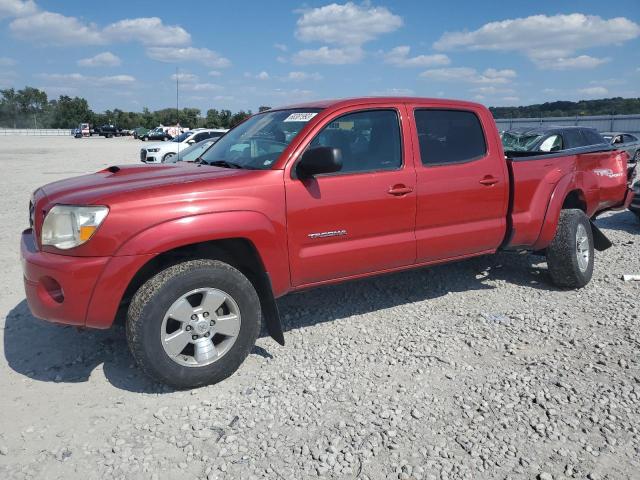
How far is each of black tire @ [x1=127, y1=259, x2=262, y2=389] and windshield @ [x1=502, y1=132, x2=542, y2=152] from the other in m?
9.38

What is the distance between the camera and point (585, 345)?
4.12 m

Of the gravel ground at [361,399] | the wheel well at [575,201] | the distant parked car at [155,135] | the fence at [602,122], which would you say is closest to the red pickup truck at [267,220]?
the gravel ground at [361,399]

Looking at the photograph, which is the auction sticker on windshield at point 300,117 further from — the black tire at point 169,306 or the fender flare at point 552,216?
the fender flare at point 552,216

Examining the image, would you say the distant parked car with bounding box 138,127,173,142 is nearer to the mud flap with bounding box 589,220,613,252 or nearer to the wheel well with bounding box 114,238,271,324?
the mud flap with bounding box 589,220,613,252

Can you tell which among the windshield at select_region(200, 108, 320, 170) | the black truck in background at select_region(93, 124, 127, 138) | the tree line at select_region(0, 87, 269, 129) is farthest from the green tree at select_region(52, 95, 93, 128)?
the windshield at select_region(200, 108, 320, 170)

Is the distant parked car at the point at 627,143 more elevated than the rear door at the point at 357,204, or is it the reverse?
the distant parked car at the point at 627,143

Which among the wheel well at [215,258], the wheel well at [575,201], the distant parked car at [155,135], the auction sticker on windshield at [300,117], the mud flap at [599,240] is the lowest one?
the mud flap at [599,240]

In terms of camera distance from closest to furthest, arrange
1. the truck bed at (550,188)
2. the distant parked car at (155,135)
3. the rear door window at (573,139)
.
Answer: the truck bed at (550,188), the rear door window at (573,139), the distant parked car at (155,135)

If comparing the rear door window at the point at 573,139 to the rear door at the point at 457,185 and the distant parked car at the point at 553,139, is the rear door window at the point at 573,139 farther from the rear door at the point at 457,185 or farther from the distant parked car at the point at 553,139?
the rear door at the point at 457,185

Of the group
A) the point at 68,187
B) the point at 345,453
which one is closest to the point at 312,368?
the point at 345,453

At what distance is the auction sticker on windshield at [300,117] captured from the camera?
402 centimetres

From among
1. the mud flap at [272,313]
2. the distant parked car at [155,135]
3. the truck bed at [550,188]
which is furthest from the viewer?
the distant parked car at [155,135]

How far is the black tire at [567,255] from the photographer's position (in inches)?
209

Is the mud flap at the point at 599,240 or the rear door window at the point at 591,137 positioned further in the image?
the rear door window at the point at 591,137
